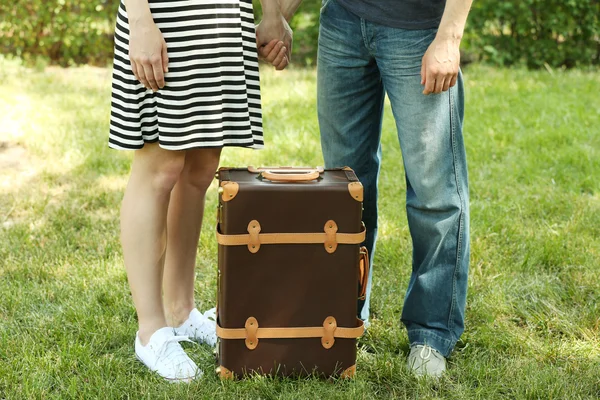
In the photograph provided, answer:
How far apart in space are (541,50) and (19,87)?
14.7 feet

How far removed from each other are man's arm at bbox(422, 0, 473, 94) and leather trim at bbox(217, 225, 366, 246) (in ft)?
1.56

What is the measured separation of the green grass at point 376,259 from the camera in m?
2.29

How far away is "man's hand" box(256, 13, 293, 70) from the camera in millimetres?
2465

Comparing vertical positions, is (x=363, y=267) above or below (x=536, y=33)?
below

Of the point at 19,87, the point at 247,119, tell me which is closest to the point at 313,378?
the point at 247,119

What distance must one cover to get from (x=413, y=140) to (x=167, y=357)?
0.95 m

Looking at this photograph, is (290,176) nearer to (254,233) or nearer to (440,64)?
(254,233)

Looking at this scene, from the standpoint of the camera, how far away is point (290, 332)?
229 cm

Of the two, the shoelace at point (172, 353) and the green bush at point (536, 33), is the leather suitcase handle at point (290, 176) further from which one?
the green bush at point (536, 33)

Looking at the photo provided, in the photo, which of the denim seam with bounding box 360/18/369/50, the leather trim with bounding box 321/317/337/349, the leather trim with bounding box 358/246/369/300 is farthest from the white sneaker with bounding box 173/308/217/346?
the denim seam with bounding box 360/18/369/50

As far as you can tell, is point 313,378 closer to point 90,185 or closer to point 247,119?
point 247,119

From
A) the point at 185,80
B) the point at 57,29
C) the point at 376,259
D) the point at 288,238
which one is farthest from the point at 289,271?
the point at 57,29

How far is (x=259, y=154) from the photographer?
4.42 meters

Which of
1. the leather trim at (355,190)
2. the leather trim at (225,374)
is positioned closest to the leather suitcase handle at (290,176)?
the leather trim at (355,190)
